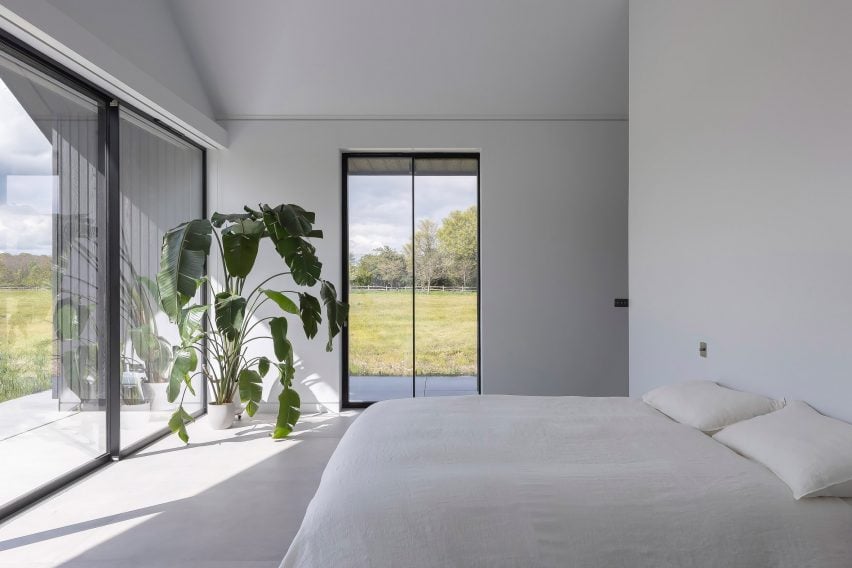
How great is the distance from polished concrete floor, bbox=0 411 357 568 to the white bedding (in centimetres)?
94

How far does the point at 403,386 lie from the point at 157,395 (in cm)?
207

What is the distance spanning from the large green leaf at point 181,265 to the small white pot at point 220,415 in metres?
0.90

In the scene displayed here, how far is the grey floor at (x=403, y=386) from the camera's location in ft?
15.7

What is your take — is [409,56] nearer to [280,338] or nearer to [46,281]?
[280,338]

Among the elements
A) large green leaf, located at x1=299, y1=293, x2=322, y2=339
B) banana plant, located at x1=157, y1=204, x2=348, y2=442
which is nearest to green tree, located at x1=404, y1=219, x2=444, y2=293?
banana plant, located at x1=157, y1=204, x2=348, y2=442

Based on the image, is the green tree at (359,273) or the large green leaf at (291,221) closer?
the large green leaf at (291,221)

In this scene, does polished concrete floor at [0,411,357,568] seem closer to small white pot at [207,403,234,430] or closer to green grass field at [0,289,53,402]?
small white pot at [207,403,234,430]

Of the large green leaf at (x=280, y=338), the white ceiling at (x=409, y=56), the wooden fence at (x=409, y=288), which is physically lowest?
the large green leaf at (x=280, y=338)

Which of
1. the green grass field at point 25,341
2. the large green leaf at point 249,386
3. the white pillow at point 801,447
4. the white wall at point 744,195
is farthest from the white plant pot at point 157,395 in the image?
the white pillow at point 801,447

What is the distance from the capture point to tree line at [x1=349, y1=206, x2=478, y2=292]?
4.77 m

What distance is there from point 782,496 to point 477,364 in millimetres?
3368

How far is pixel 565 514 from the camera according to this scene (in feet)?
4.60

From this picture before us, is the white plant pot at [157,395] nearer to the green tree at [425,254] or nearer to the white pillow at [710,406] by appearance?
the green tree at [425,254]

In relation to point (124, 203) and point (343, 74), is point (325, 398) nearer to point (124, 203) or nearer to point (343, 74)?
point (124, 203)
